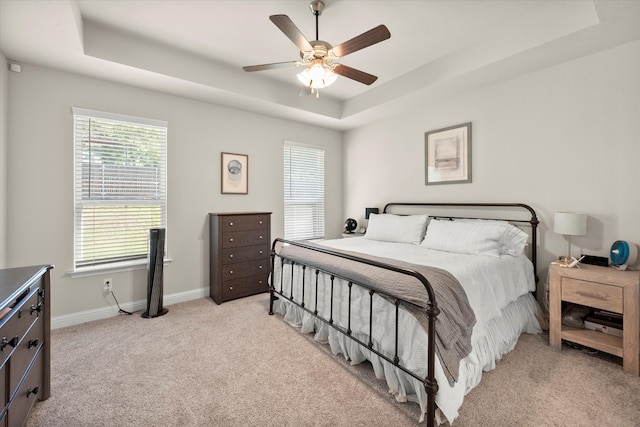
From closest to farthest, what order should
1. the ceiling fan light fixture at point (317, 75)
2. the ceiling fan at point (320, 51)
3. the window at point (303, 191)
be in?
the ceiling fan at point (320, 51)
the ceiling fan light fixture at point (317, 75)
the window at point (303, 191)

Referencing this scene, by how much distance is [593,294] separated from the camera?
2.22 metres

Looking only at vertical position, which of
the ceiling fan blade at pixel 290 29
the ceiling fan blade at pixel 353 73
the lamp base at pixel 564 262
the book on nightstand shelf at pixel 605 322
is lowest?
the book on nightstand shelf at pixel 605 322

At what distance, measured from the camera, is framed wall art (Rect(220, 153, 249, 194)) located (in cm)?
389

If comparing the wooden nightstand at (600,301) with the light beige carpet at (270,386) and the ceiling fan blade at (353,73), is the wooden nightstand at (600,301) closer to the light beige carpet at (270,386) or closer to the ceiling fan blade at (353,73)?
the light beige carpet at (270,386)

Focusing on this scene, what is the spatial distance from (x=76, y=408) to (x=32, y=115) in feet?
8.62

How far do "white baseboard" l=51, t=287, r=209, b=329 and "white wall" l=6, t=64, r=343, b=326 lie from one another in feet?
0.12

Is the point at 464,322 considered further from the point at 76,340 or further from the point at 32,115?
the point at 32,115

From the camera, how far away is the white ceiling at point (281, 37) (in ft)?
7.34

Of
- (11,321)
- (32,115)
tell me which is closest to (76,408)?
(11,321)

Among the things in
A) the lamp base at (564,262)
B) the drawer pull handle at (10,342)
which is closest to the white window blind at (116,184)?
the drawer pull handle at (10,342)

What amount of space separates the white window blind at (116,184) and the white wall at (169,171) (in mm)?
86

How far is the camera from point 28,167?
2715 millimetres

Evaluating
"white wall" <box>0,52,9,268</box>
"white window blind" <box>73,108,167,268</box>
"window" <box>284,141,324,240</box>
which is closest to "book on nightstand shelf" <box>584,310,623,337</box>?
"window" <box>284,141,324,240</box>

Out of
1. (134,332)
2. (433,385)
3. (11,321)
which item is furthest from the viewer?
(134,332)
